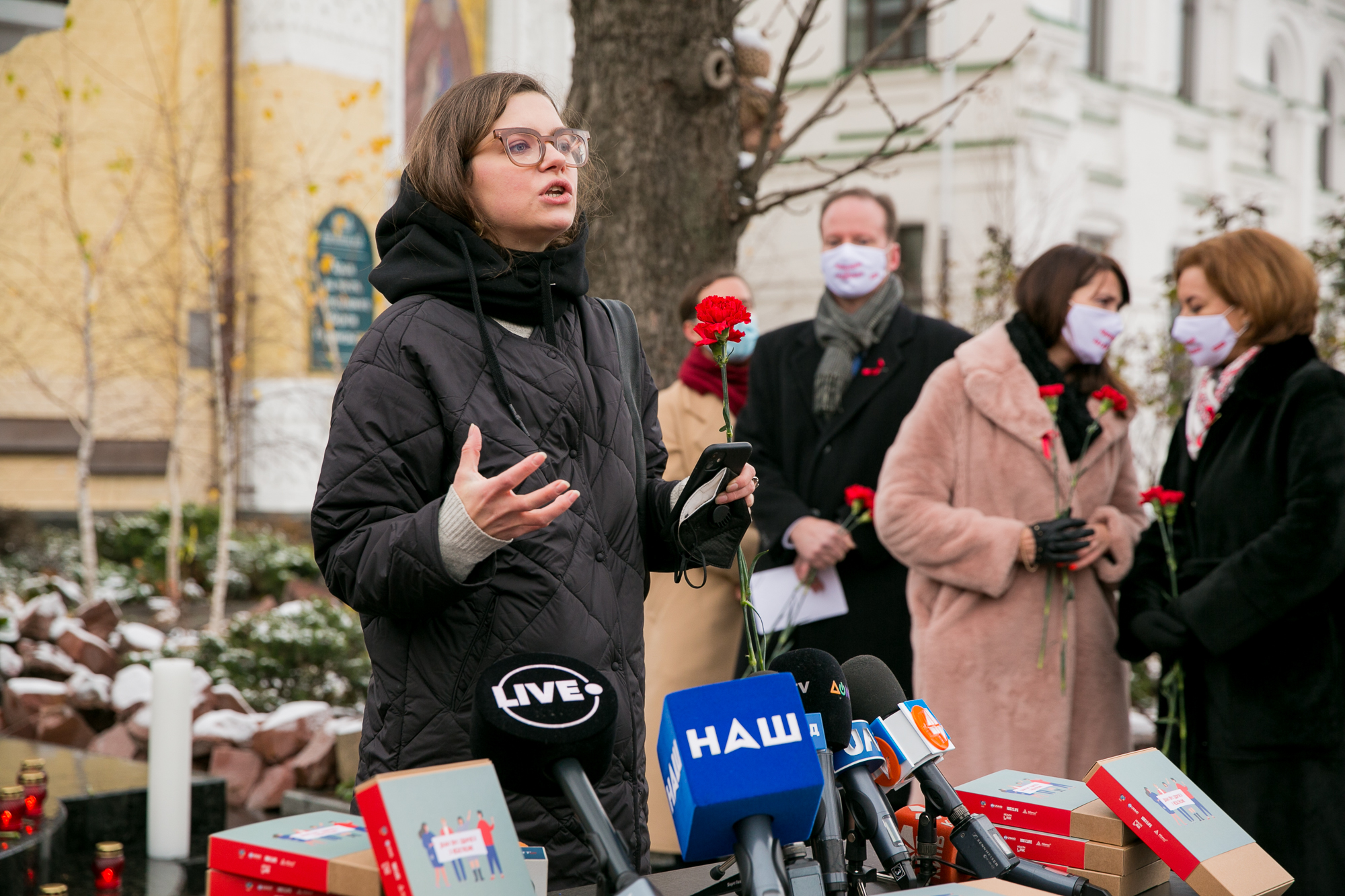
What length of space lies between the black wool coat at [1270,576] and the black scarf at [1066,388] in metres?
0.36

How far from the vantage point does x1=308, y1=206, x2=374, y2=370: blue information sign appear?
46.8 feet

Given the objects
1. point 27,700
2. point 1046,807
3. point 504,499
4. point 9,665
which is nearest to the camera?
point 504,499

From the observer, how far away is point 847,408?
420 centimetres

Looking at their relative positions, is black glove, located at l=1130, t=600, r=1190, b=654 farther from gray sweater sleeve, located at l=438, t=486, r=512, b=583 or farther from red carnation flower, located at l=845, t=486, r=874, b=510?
gray sweater sleeve, located at l=438, t=486, r=512, b=583

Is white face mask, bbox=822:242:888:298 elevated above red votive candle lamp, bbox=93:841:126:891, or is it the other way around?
white face mask, bbox=822:242:888:298

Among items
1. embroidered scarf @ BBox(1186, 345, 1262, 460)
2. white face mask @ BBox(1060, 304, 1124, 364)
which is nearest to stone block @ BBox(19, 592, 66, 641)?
white face mask @ BBox(1060, 304, 1124, 364)

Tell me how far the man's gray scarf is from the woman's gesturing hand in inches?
97.2

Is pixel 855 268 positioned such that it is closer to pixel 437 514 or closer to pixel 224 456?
pixel 437 514

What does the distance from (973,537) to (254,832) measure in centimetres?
241

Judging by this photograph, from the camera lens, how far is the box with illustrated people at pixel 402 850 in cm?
145

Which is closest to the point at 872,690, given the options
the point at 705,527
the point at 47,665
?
the point at 705,527

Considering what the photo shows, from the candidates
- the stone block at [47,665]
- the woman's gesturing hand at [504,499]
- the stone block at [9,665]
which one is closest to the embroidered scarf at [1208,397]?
the woman's gesturing hand at [504,499]

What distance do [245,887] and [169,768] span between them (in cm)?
360

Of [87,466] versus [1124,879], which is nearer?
[1124,879]
